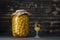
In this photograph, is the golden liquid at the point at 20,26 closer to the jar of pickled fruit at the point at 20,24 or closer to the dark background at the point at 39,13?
the jar of pickled fruit at the point at 20,24

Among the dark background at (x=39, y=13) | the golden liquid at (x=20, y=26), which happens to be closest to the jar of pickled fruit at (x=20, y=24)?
the golden liquid at (x=20, y=26)

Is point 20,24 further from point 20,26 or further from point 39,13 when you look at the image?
point 39,13

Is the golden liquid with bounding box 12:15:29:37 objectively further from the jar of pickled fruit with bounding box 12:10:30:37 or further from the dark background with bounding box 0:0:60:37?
the dark background with bounding box 0:0:60:37

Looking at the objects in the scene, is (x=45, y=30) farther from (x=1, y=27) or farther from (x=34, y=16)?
(x=1, y=27)

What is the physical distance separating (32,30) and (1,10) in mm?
499

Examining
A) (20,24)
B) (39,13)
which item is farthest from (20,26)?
(39,13)

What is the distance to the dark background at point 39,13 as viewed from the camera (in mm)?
3166

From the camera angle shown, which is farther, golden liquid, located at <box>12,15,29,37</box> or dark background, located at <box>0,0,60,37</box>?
dark background, located at <box>0,0,60,37</box>

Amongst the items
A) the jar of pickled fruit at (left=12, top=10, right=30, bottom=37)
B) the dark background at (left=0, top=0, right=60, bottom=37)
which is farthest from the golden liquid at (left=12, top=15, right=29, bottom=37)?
the dark background at (left=0, top=0, right=60, bottom=37)

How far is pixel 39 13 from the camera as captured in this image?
3.21 m

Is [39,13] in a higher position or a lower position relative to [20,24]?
higher

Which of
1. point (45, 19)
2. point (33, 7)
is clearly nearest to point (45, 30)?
point (45, 19)

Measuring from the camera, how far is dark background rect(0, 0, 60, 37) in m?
3.17

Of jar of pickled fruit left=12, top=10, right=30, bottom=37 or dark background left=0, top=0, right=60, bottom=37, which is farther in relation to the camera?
dark background left=0, top=0, right=60, bottom=37
